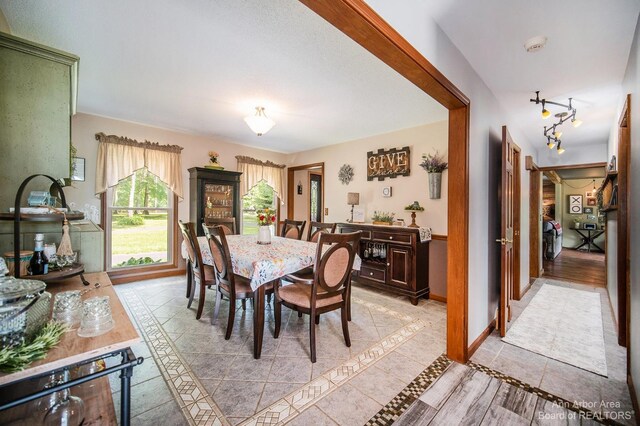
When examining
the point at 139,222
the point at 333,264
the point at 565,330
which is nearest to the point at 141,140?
the point at 139,222

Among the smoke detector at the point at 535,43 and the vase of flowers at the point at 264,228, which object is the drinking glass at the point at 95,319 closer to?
the vase of flowers at the point at 264,228

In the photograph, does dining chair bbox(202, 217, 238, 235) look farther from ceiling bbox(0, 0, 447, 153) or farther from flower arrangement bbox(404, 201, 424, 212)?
flower arrangement bbox(404, 201, 424, 212)

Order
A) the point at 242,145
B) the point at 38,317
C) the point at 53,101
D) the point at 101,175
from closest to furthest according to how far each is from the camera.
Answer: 1. the point at 38,317
2. the point at 53,101
3. the point at 101,175
4. the point at 242,145

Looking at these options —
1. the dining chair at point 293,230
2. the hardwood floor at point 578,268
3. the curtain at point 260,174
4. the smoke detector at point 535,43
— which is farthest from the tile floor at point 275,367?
the hardwood floor at point 578,268

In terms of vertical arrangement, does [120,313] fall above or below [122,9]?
below

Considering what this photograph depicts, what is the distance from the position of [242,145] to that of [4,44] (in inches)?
157

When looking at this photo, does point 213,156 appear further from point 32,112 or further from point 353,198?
point 32,112

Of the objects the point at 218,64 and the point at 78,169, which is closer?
the point at 218,64

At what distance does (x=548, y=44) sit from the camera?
6.48 feet

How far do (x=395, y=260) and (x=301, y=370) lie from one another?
2.13 meters

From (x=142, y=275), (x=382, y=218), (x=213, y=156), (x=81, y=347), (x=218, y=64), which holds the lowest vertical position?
(x=142, y=275)

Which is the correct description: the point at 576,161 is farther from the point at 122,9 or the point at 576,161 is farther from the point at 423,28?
the point at 122,9

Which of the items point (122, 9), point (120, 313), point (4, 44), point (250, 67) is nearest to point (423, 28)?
point (250, 67)

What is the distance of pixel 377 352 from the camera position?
2.30 meters
